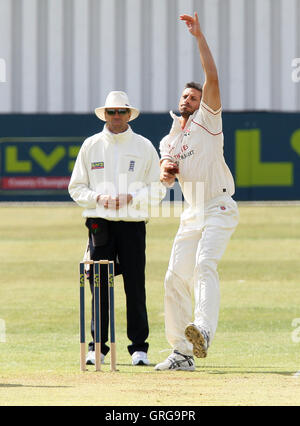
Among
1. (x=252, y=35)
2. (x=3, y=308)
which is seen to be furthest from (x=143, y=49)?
(x=3, y=308)

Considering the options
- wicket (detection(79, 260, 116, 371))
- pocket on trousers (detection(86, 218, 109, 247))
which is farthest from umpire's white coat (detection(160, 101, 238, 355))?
pocket on trousers (detection(86, 218, 109, 247))

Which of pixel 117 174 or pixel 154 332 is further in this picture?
pixel 154 332

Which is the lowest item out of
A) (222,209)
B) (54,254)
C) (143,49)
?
(54,254)

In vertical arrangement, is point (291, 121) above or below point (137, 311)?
above

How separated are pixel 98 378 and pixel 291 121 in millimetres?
24895

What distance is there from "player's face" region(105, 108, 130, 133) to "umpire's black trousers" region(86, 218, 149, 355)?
0.71m

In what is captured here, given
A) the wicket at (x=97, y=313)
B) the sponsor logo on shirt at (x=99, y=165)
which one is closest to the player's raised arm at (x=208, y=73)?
the sponsor logo on shirt at (x=99, y=165)

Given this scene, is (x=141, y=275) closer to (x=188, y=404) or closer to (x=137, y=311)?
(x=137, y=311)

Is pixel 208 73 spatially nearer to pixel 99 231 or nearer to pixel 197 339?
pixel 99 231

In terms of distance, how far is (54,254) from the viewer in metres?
16.4

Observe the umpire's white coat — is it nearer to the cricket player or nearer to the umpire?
the cricket player

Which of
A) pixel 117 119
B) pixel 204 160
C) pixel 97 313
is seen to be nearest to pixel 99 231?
pixel 97 313

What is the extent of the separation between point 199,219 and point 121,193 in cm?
70

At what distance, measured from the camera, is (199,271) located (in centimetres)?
709
